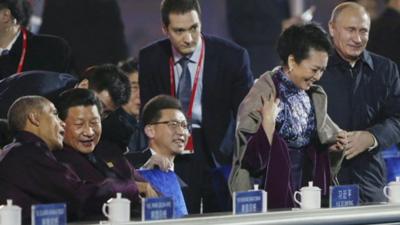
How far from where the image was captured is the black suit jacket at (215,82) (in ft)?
16.8

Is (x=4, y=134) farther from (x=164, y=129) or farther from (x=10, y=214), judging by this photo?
(x=10, y=214)

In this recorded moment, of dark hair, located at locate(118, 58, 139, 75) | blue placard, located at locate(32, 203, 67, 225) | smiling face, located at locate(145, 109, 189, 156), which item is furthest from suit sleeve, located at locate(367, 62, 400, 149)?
blue placard, located at locate(32, 203, 67, 225)

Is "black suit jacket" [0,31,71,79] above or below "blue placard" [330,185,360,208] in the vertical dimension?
above

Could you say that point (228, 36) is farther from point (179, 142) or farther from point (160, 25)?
point (179, 142)

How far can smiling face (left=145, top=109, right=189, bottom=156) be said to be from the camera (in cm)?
468

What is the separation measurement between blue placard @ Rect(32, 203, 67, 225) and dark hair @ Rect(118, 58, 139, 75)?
192cm

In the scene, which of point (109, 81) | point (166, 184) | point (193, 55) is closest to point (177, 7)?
point (193, 55)

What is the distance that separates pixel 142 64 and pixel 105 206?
4.60 ft

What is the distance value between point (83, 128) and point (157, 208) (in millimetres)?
581

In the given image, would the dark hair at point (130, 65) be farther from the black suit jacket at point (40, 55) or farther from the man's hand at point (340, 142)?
the man's hand at point (340, 142)

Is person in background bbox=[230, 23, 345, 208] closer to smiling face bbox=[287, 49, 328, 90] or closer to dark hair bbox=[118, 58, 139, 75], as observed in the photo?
smiling face bbox=[287, 49, 328, 90]

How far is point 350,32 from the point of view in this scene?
5152mm

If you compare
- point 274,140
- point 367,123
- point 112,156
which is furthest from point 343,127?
point 112,156

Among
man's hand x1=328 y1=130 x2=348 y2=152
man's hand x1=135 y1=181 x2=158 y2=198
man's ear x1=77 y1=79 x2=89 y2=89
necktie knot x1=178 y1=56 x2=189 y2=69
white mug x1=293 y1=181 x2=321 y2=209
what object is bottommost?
white mug x1=293 y1=181 x2=321 y2=209
